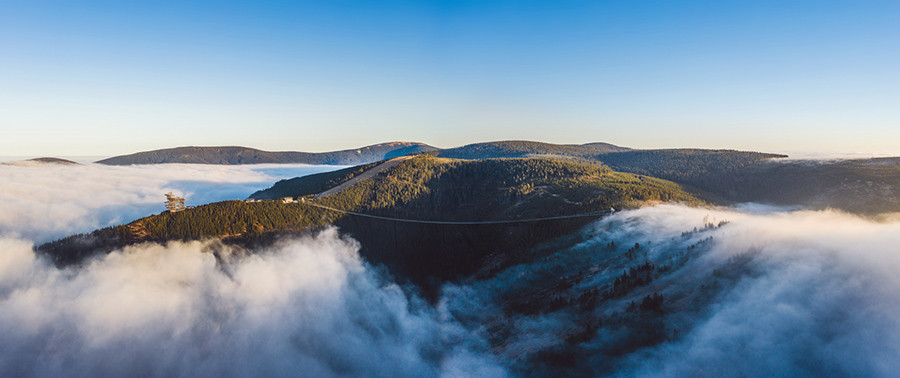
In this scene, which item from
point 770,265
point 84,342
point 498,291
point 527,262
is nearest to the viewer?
point 770,265

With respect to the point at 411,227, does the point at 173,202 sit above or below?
above

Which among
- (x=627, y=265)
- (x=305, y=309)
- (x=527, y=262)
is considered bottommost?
(x=305, y=309)

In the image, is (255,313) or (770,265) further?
(255,313)

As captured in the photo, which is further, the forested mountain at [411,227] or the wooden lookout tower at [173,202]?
the wooden lookout tower at [173,202]

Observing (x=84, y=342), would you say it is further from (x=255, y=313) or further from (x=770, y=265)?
(x=770, y=265)

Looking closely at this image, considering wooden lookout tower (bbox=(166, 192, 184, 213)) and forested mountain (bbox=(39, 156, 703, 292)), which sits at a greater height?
wooden lookout tower (bbox=(166, 192, 184, 213))

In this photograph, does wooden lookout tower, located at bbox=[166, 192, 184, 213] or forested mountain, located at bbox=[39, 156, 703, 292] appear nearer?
forested mountain, located at bbox=[39, 156, 703, 292]

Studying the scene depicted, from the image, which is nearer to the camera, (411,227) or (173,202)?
(173,202)

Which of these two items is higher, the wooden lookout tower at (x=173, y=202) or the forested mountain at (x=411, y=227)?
the wooden lookout tower at (x=173, y=202)

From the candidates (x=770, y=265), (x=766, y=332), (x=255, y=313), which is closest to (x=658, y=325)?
(x=766, y=332)

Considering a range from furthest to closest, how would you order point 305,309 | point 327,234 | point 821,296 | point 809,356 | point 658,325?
point 327,234 < point 305,309 < point 658,325 < point 821,296 < point 809,356

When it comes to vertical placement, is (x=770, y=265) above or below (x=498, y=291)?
above
